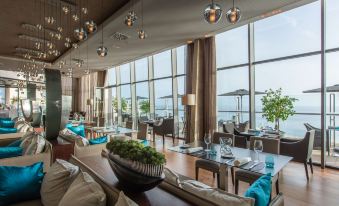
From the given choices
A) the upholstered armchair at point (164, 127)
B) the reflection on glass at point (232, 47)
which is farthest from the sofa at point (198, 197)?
the upholstered armchair at point (164, 127)

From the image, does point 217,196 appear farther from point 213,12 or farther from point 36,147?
point 36,147

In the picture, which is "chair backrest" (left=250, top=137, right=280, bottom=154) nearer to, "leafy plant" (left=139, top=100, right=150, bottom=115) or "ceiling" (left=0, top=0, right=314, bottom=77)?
"ceiling" (left=0, top=0, right=314, bottom=77)

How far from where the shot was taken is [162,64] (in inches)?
360

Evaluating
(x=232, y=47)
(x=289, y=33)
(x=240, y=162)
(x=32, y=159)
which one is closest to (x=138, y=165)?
(x=240, y=162)

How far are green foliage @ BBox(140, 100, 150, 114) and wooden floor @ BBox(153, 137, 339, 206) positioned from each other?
5372 millimetres

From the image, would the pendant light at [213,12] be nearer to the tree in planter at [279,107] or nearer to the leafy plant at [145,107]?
the tree in planter at [279,107]

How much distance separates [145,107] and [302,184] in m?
7.66

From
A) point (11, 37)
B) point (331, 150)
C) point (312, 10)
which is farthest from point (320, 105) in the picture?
point (11, 37)

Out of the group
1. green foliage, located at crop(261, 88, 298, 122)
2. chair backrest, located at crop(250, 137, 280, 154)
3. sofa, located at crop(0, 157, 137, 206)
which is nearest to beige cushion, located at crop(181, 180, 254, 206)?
sofa, located at crop(0, 157, 137, 206)

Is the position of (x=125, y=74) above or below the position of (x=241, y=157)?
above

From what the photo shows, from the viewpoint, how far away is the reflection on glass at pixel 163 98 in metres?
8.95

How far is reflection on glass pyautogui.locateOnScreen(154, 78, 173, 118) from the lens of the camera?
352 inches

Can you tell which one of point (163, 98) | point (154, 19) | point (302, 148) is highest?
point (154, 19)

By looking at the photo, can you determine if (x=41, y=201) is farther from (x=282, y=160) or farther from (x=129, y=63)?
(x=129, y=63)
